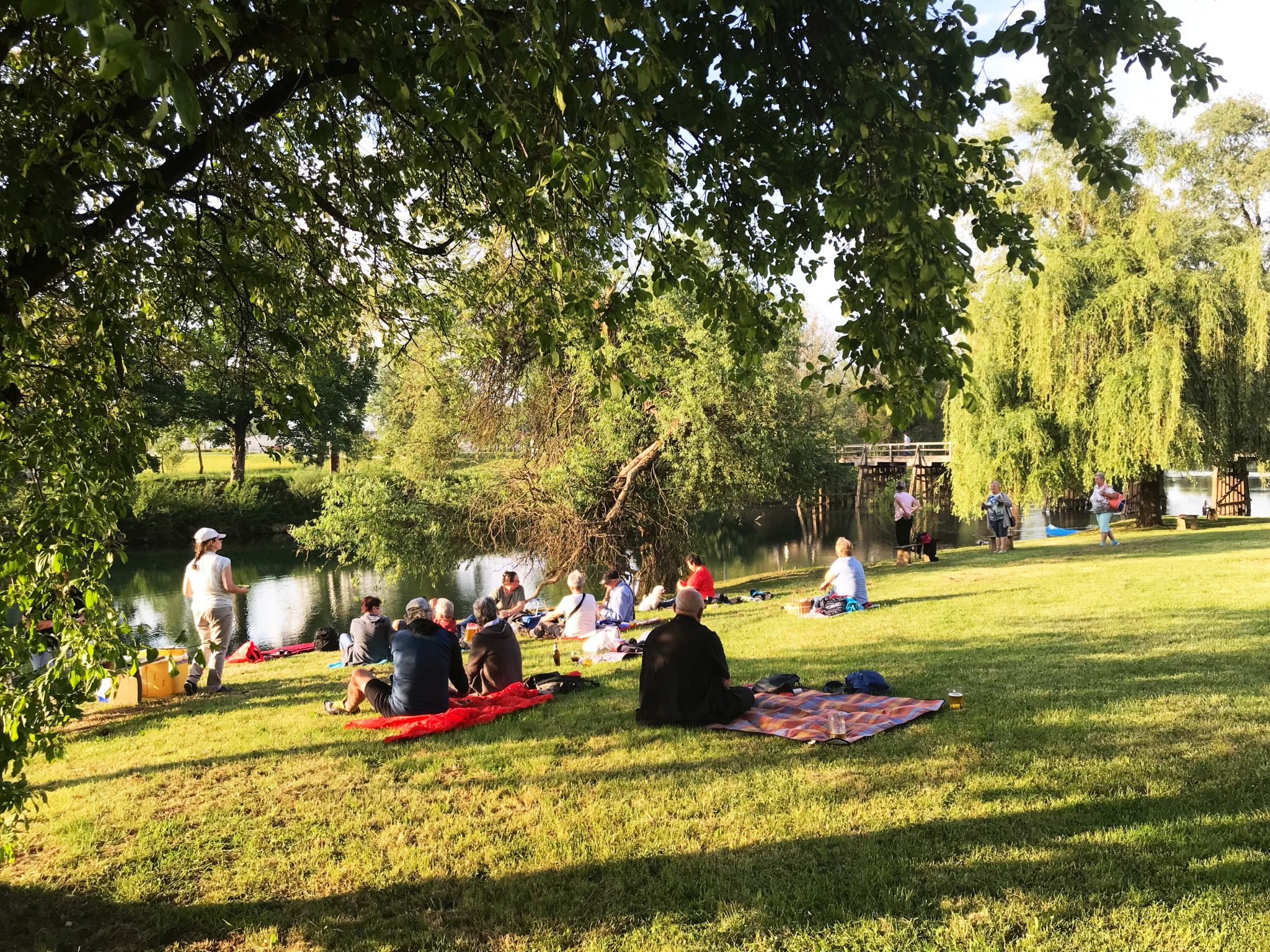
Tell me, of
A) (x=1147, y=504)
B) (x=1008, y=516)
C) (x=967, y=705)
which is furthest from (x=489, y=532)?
(x=1147, y=504)

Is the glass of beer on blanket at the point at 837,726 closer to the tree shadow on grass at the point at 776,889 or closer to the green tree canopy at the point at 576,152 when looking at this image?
the tree shadow on grass at the point at 776,889

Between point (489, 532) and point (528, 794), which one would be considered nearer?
point (528, 794)

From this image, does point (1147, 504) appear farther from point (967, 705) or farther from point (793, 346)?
point (967, 705)

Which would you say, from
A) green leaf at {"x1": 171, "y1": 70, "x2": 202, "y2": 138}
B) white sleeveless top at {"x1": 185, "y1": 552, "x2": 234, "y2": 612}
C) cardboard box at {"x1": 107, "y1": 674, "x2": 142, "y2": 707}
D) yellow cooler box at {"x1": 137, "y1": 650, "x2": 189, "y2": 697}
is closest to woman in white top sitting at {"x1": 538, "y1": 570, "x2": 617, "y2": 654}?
white sleeveless top at {"x1": 185, "y1": 552, "x2": 234, "y2": 612}

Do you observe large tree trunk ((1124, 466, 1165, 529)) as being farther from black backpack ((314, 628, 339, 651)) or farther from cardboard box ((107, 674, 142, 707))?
cardboard box ((107, 674, 142, 707))

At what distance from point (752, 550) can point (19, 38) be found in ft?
107

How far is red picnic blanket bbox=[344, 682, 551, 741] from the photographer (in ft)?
21.8

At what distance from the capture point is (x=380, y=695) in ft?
23.5

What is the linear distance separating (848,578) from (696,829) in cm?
799

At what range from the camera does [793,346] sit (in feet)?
61.9

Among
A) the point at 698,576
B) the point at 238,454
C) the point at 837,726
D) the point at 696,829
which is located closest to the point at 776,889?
the point at 696,829

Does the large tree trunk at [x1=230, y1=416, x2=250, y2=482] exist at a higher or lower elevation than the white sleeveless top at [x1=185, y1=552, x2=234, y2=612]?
higher

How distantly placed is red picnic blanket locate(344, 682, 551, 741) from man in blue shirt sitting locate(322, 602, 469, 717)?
95 millimetres

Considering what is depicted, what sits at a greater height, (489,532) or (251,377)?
(251,377)
